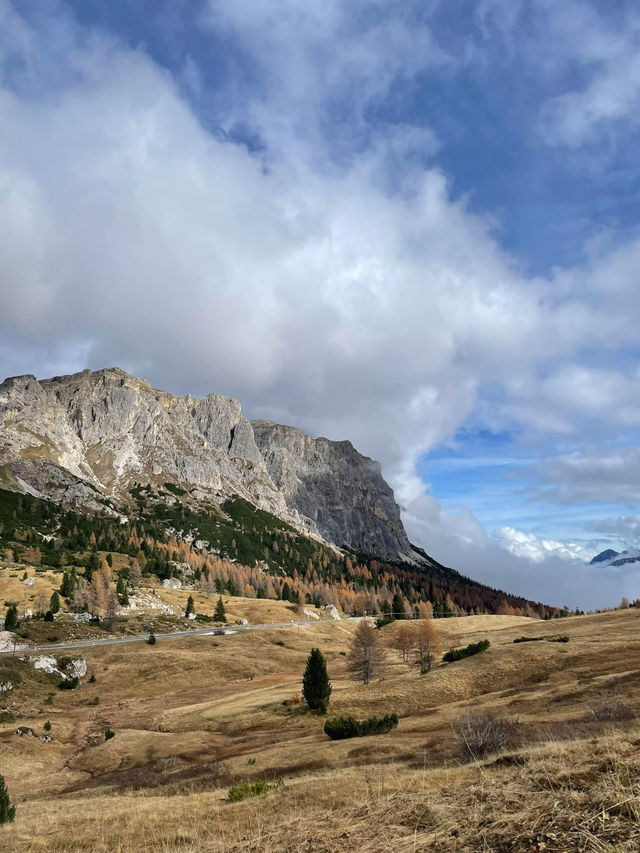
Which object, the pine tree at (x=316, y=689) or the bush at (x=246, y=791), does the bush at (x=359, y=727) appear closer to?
the pine tree at (x=316, y=689)

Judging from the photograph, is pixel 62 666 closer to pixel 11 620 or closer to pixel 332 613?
pixel 11 620

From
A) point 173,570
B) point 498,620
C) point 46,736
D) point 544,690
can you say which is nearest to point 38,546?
point 173,570

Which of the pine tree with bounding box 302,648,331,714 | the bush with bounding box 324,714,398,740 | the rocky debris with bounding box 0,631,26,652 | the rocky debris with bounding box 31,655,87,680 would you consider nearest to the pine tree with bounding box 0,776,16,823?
the bush with bounding box 324,714,398,740

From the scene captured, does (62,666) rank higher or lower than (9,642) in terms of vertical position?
lower

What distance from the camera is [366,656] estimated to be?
6712 cm

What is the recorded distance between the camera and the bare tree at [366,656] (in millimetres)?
67312

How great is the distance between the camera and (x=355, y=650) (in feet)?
226

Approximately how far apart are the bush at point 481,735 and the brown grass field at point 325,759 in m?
1.24

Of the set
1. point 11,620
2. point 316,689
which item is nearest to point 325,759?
point 316,689

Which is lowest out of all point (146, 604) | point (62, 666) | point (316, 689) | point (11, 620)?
point (62, 666)

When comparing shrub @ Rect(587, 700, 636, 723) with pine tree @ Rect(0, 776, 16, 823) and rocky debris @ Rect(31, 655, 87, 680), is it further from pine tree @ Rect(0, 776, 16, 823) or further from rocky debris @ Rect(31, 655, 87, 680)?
rocky debris @ Rect(31, 655, 87, 680)

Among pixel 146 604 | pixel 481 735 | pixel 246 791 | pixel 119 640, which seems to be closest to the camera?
pixel 246 791

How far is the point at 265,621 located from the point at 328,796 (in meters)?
133

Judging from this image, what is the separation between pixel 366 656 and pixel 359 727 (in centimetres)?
3241
